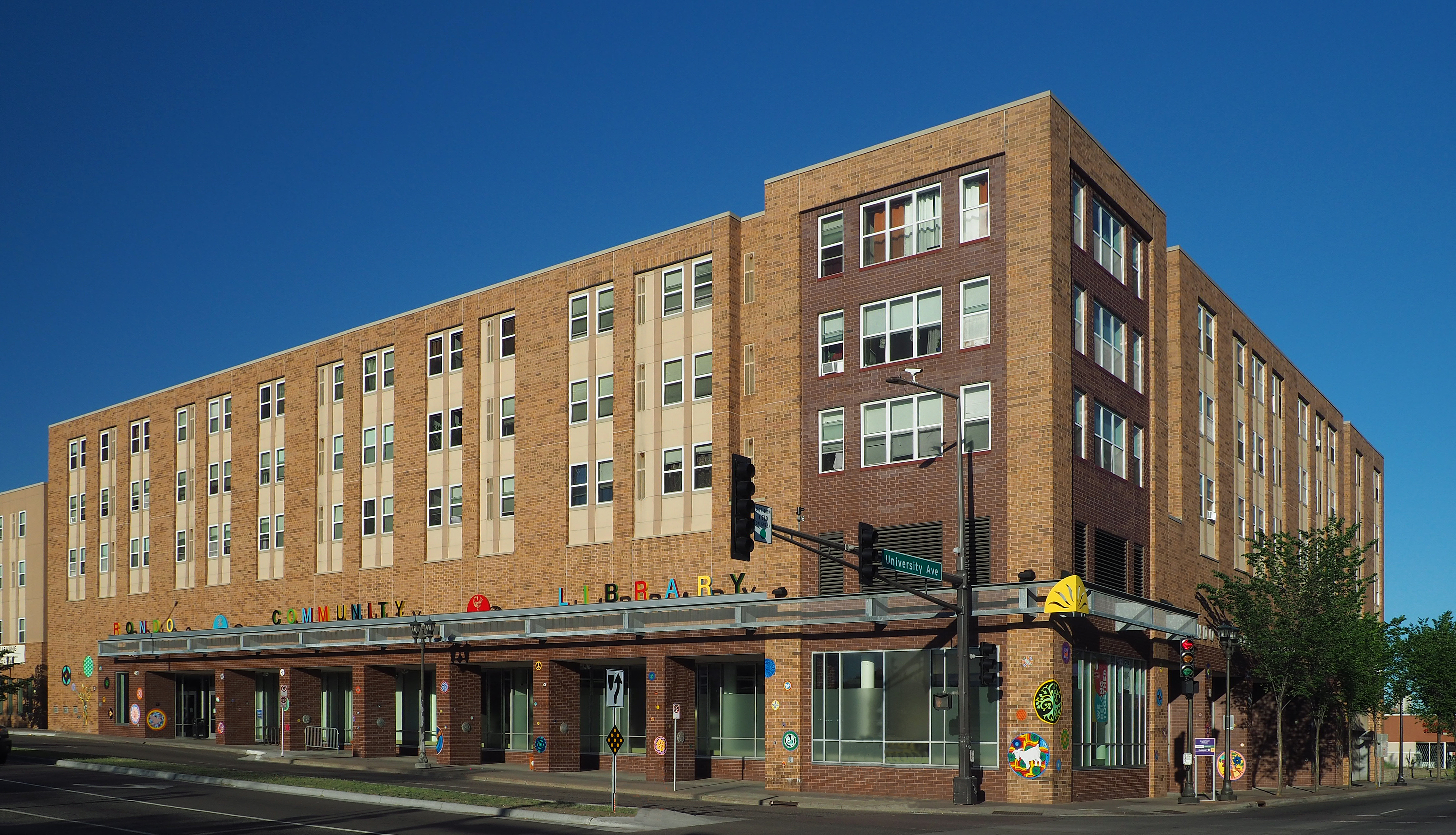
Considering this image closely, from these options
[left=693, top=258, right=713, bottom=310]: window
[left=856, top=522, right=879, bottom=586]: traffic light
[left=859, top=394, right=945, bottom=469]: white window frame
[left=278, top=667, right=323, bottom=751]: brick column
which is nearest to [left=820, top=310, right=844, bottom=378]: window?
[left=859, top=394, right=945, bottom=469]: white window frame

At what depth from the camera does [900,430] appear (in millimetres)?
39156

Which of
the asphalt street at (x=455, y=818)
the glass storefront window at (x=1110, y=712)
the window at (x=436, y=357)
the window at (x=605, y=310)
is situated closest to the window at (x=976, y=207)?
the glass storefront window at (x=1110, y=712)

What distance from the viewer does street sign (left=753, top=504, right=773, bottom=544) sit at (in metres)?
26.8

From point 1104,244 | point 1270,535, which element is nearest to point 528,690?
point 1104,244

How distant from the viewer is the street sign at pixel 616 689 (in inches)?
1196

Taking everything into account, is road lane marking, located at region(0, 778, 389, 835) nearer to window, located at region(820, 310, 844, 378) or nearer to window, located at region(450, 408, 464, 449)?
window, located at region(450, 408, 464, 449)

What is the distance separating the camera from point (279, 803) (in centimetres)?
3275

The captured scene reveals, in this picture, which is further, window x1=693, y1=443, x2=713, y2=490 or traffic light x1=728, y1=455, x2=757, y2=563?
window x1=693, y1=443, x2=713, y2=490

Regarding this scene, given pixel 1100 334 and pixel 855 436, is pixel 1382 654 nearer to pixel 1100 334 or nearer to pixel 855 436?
pixel 1100 334

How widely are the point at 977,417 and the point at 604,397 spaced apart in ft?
52.1

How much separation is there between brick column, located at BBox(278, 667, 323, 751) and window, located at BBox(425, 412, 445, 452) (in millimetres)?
11953

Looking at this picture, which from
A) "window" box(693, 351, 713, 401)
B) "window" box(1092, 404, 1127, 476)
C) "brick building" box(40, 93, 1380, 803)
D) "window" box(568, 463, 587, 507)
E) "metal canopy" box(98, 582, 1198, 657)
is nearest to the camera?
"metal canopy" box(98, 582, 1198, 657)

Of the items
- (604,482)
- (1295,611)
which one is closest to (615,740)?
(604,482)

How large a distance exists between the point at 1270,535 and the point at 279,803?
137 feet
